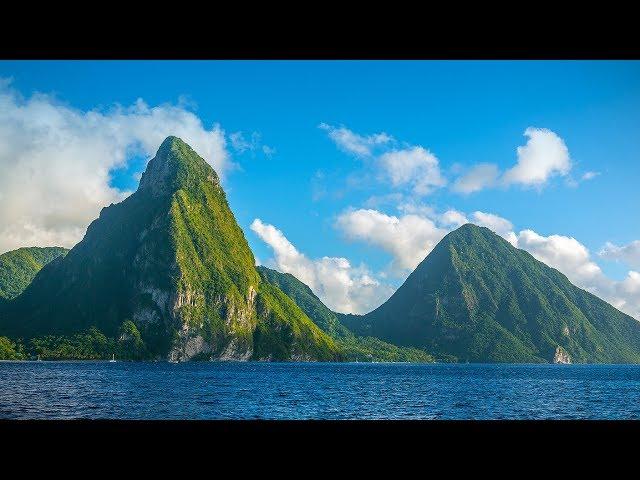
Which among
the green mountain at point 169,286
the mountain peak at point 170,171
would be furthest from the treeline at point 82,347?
the mountain peak at point 170,171

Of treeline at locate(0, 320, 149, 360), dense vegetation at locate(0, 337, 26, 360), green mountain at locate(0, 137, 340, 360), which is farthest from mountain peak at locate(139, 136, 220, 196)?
dense vegetation at locate(0, 337, 26, 360)

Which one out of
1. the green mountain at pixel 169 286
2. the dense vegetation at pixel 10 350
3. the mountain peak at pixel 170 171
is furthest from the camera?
the mountain peak at pixel 170 171

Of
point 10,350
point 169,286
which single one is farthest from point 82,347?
point 169,286

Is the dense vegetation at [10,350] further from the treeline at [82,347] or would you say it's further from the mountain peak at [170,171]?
the mountain peak at [170,171]

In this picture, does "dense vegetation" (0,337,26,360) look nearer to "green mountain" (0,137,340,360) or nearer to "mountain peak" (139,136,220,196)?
"green mountain" (0,137,340,360)
